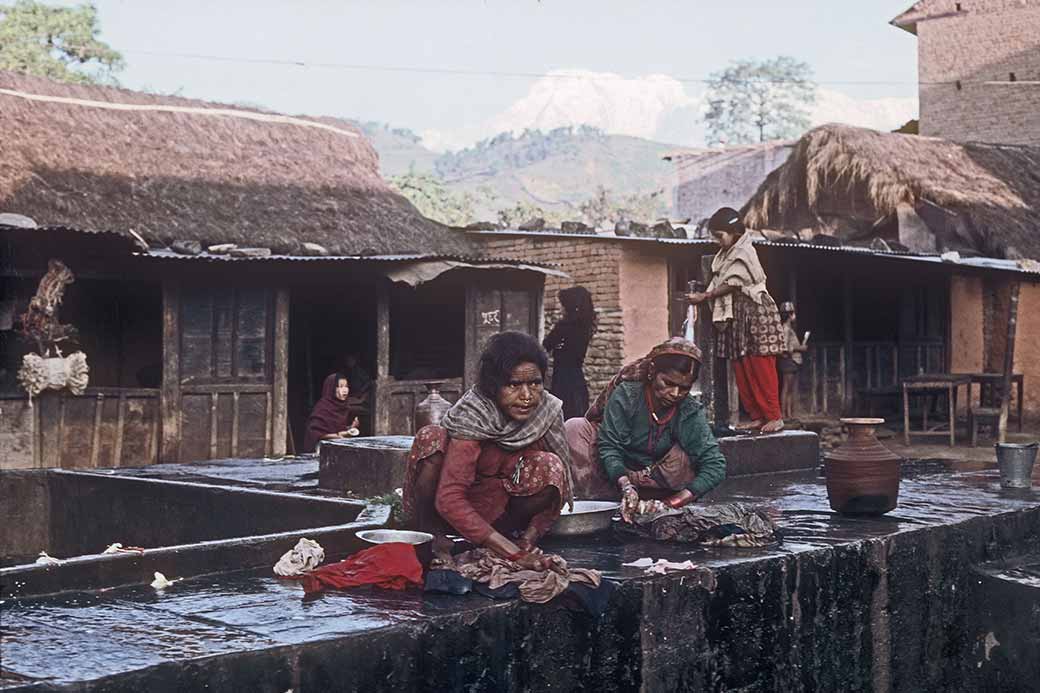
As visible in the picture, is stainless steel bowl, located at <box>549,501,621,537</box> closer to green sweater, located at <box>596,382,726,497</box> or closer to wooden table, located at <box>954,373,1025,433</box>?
green sweater, located at <box>596,382,726,497</box>

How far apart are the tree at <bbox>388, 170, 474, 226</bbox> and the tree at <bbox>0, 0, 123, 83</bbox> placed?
10324 millimetres

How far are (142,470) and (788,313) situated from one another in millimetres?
6164

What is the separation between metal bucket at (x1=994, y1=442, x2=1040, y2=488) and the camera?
7949 millimetres

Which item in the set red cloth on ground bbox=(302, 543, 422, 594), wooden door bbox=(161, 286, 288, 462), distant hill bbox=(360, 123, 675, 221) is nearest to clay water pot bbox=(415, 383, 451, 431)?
red cloth on ground bbox=(302, 543, 422, 594)

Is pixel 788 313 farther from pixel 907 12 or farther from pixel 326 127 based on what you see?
pixel 907 12

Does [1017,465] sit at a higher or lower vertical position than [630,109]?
lower

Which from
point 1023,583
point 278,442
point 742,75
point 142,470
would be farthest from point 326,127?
point 742,75

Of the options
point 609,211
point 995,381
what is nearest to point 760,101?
point 609,211

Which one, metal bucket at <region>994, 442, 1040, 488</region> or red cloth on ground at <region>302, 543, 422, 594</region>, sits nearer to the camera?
red cloth on ground at <region>302, 543, 422, 594</region>

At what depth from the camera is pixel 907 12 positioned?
2464 cm

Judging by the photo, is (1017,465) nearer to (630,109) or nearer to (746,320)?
(746,320)

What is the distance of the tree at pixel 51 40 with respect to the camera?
2648 centimetres

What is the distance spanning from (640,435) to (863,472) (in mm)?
1166

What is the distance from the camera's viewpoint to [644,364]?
626cm
